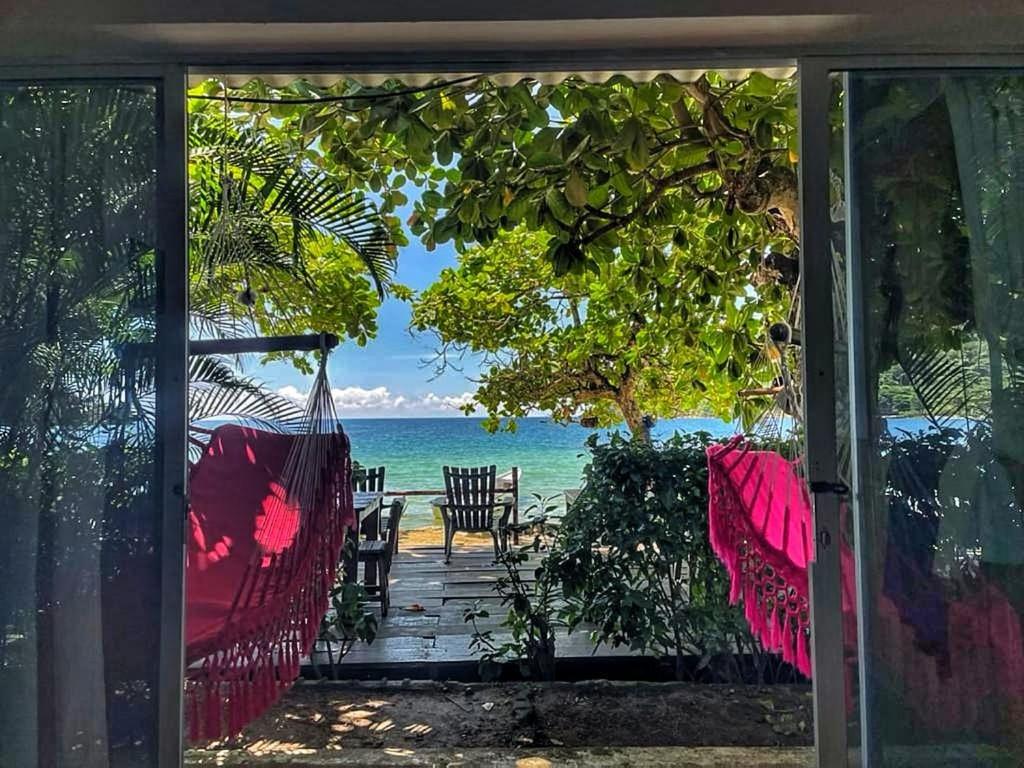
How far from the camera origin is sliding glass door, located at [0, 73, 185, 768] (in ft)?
3.07

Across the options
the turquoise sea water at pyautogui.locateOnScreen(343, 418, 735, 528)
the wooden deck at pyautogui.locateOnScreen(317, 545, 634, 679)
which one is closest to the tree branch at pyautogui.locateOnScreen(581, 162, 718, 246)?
the wooden deck at pyautogui.locateOnScreen(317, 545, 634, 679)

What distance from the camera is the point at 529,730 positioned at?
1843mm

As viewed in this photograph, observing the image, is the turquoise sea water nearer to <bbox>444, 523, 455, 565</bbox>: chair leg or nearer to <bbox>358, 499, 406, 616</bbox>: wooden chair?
<bbox>444, 523, 455, 565</bbox>: chair leg

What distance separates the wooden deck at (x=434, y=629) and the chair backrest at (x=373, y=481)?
706 mm

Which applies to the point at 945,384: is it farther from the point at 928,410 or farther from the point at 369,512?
the point at 369,512

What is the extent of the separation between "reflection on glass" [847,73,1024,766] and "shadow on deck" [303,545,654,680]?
148 centimetres

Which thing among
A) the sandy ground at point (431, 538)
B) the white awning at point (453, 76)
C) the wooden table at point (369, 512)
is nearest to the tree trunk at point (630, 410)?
the sandy ground at point (431, 538)

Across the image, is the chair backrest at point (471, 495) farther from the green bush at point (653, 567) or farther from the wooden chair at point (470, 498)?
the green bush at point (653, 567)

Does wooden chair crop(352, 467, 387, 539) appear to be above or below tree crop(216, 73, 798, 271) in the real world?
below

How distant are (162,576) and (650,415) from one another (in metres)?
3.85

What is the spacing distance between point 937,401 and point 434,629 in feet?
8.15

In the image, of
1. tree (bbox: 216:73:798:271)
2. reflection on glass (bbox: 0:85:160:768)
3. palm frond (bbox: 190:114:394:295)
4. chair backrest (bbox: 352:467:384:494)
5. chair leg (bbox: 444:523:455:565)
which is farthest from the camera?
chair leg (bbox: 444:523:455:565)

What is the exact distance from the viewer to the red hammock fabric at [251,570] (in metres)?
1.14

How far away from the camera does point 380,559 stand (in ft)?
8.86
